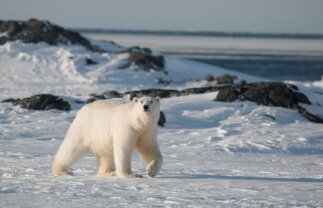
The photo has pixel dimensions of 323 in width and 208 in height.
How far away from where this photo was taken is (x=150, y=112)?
28.3 feet

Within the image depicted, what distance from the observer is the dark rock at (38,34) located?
31719mm

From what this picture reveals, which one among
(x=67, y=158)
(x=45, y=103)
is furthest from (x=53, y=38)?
(x=67, y=158)

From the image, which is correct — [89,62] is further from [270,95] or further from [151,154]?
[151,154]

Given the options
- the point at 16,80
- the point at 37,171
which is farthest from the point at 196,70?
the point at 37,171

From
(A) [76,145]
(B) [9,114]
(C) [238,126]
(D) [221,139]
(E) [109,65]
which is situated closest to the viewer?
(A) [76,145]

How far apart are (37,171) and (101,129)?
113 cm

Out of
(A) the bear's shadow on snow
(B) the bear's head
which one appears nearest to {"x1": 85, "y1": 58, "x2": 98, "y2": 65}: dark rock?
(A) the bear's shadow on snow

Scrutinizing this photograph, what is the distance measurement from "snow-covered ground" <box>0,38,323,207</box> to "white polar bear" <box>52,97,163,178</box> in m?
0.26

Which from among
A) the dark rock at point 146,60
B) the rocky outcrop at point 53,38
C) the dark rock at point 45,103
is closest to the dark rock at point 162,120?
the dark rock at point 45,103

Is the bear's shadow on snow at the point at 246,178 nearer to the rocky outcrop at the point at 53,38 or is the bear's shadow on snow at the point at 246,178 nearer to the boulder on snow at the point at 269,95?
the boulder on snow at the point at 269,95

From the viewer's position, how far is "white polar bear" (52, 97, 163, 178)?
8680 mm

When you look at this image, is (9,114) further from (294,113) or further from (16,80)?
(16,80)

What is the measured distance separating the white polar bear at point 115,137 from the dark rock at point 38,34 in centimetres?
2237

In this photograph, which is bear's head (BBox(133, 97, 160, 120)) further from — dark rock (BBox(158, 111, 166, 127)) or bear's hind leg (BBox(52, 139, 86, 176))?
dark rock (BBox(158, 111, 166, 127))
